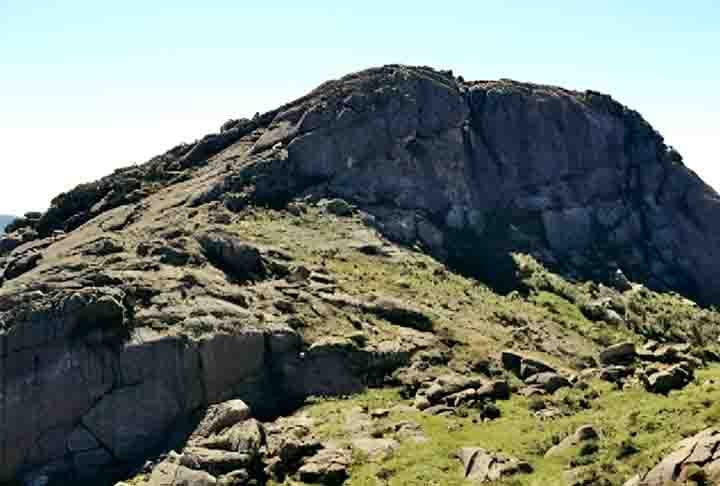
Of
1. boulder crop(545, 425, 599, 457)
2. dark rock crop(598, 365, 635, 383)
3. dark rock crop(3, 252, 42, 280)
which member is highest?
dark rock crop(3, 252, 42, 280)

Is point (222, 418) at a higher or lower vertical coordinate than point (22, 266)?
lower

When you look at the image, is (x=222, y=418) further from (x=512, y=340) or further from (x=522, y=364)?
(x=512, y=340)

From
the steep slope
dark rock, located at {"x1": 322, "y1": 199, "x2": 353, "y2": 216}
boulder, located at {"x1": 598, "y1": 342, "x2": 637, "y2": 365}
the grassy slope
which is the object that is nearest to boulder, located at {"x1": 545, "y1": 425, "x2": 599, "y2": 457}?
the grassy slope

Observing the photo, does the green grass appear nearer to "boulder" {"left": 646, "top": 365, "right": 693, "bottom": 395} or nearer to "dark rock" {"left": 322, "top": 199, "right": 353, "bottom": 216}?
"boulder" {"left": 646, "top": 365, "right": 693, "bottom": 395}

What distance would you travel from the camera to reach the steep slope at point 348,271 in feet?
196

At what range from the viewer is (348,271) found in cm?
8538

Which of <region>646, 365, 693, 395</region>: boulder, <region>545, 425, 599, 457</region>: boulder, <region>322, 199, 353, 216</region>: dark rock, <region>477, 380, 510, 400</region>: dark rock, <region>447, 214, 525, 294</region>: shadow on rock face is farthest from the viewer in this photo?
<region>322, 199, 353, 216</region>: dark rock

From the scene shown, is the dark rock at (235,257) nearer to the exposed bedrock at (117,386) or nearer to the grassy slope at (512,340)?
the grassy slope at (512,340)

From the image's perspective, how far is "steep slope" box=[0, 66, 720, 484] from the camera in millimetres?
59875

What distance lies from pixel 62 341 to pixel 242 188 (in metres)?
46.1

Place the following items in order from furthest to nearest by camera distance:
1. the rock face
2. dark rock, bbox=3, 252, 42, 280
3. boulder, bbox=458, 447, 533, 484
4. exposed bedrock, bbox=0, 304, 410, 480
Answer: dark rock, bbox=3, 252, 42, 280
exposed bedrock, bbox=0, 304, 410, 480
boulder, bbox=458, 447, 533, 484
the rock face

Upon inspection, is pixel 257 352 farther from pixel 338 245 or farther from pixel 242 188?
pixel 242 188

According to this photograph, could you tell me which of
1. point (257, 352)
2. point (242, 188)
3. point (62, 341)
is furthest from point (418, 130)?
point (62, 341)

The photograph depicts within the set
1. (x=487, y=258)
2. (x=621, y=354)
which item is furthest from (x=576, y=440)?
(x=487, y=258)
